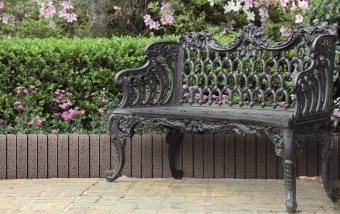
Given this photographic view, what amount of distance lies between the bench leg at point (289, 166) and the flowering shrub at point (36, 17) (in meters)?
4.21

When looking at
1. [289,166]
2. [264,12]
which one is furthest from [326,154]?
[264,12]

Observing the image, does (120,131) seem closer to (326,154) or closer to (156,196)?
(156,196)

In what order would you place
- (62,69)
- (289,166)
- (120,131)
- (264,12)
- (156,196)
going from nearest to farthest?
(289,166) < (156,196) < (120,131) < (62,69) < (264,12)

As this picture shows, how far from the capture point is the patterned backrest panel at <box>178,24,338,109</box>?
4.40 m

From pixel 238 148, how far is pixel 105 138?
50.9 inches

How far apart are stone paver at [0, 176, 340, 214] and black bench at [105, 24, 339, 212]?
22cm

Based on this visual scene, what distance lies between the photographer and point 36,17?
7.33 m

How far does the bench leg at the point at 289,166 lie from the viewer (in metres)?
3.65

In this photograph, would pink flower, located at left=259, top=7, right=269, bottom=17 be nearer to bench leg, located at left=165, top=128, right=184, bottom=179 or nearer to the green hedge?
the green hedge

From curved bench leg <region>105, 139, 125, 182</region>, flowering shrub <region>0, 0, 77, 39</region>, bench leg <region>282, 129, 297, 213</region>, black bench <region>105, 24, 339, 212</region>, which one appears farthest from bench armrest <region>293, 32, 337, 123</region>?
flowering shrub <region>0, 0, 77, 39</region>

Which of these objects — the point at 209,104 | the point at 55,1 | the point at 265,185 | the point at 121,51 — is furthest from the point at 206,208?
the point at 55,1

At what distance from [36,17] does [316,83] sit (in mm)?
4686

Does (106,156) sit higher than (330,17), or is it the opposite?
(330,17)

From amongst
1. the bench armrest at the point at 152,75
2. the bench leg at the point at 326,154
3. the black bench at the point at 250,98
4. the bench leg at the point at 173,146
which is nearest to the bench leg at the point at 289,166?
the black bench at the point at 250,98
